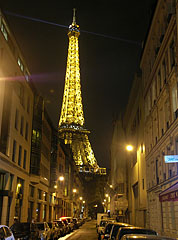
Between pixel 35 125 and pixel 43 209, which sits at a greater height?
pixel 35 125

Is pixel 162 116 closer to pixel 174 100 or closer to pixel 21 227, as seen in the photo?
pixel 174 100

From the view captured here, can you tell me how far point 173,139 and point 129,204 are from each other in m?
32.7

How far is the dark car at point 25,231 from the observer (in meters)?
20.5

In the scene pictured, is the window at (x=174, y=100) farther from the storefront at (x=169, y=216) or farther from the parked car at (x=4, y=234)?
the parked car at (x=4, y=234)

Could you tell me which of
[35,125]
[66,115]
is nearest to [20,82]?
[35,125]

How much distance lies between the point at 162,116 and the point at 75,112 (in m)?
148

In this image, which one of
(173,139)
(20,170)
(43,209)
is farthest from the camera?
(43,209)

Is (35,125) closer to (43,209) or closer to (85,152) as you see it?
(43,209)

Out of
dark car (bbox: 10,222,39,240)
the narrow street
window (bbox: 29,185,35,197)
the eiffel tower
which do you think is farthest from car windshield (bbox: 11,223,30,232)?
the eiffel tower

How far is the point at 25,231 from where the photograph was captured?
71.2 feet

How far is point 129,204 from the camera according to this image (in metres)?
53.7

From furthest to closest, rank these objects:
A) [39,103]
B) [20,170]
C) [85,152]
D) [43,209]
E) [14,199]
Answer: [85,152], [43,209], [39,103], [20,170], [14,199]

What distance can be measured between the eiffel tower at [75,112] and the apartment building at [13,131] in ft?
416

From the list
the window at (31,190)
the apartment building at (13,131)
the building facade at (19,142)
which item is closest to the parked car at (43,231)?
the apartment building at (13,131)
